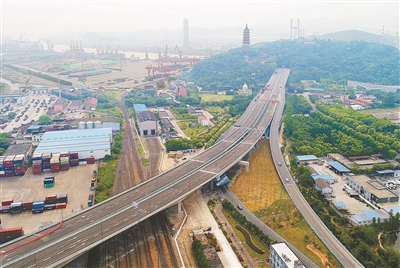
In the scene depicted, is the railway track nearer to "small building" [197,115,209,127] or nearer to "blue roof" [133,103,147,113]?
"small building" [197,115,209,127]

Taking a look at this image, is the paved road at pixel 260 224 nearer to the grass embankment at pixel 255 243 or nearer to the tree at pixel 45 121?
the grass embankment at pixel 255 243

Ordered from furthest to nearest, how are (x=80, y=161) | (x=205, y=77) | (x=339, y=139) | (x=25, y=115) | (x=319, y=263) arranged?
(x=205, y=77) → (x=25, y=115) → (x=339, y=139) → (x=80, y=161) → (x=319, y=263)

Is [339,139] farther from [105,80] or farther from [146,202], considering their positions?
[105,80]

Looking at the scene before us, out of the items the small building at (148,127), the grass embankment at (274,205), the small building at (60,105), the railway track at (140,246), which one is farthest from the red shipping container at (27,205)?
the small building at (60,105)

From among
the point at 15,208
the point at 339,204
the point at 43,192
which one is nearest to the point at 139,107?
the point at 43,192

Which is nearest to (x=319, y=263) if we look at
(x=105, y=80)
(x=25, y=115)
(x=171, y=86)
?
(x=25, y=115)

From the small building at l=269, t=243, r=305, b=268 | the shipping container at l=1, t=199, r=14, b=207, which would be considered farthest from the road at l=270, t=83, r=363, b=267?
the shipping container at l=1, t=199, r=14, b=207
